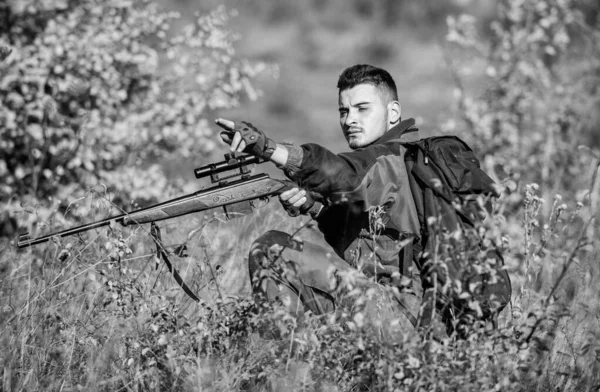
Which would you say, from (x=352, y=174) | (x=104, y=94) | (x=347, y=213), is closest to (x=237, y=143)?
(x=352, y=174)

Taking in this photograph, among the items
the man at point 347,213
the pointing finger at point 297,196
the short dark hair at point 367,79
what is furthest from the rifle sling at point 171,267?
the short dark hair at point 367,79

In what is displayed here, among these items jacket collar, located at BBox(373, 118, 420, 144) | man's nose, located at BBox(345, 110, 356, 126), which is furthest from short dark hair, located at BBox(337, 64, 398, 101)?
jacket collar, located at BBox(373, 118, 420, 144)

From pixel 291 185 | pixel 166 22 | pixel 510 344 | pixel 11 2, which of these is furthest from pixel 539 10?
pixel 510 344

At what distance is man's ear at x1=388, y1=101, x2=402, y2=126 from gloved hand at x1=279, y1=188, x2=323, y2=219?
91cm

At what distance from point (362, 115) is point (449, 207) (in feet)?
4.15

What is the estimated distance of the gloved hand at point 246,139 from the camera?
3.90 meters

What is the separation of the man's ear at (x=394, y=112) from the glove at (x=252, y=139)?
1.48m

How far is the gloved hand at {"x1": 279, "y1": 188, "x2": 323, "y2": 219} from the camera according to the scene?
454cm

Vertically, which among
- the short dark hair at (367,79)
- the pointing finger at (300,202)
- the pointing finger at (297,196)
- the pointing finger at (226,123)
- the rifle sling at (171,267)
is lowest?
the rifle sling at (171,267)

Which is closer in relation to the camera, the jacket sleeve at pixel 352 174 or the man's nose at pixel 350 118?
the jacket sleeve at pixel 352 174

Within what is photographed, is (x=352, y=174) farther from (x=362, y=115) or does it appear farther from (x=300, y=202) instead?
(x=362, y=115)

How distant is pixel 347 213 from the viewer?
460 cm

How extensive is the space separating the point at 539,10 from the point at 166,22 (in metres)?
7.42

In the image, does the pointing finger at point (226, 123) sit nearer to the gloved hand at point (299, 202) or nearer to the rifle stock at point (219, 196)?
the rifle stock at point (219, 196)
